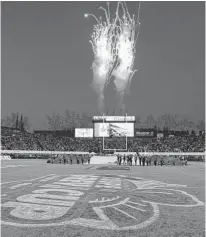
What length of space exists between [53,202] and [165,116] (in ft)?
→ 466

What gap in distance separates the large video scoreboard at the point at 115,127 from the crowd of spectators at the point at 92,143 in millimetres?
4162

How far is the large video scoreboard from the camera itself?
82.1 metres

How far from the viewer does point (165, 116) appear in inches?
Answer: 5842

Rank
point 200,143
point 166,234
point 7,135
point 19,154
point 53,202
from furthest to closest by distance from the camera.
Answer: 1. point 7,135
2. point 200,143
3. point 19,154
4. point 53,202
5. point 166,234

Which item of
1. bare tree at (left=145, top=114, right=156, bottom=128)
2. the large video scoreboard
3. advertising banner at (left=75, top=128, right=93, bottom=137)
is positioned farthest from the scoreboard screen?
bare tree at (left=145, top=114, right=156, bottom=128)

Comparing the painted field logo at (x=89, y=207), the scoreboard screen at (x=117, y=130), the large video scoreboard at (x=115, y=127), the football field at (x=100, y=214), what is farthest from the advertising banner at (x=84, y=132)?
the football field at (x=100, y=214)

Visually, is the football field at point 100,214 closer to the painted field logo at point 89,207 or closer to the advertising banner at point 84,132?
the painted field logo at point 89,207

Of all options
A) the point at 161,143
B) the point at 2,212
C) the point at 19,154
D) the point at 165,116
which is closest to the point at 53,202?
the point at 2,212

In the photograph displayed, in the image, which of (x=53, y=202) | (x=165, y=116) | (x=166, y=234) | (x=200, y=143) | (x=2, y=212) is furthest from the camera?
(x=165, y=116)

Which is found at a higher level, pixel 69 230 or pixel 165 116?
pixel 165 116

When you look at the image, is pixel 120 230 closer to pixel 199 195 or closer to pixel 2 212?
pixel 2 212

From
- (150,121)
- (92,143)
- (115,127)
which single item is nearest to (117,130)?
(115,127)

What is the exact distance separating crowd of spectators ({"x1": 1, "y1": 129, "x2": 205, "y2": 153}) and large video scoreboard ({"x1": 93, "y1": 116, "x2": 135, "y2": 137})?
4162 millimetres

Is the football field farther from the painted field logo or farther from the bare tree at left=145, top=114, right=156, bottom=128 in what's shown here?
the bare tree at left=145, top=114, right=156, bottom=128
